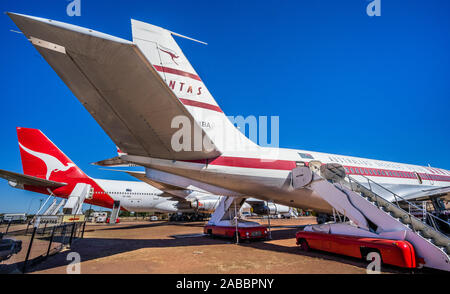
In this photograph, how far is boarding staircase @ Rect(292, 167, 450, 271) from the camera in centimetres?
478

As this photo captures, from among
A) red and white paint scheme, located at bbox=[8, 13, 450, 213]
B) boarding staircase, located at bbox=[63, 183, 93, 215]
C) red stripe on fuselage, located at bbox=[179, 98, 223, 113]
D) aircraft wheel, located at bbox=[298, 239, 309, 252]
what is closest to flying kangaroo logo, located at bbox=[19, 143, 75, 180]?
boarding staircase, located at bbox=[63, 183, 93, 215]

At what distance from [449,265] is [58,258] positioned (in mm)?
9791

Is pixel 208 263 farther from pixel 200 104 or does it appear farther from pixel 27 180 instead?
pixel 27 180

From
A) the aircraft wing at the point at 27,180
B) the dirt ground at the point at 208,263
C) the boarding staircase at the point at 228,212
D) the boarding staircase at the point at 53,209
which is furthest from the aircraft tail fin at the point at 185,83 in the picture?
the boarding staircase at the point at 53,209

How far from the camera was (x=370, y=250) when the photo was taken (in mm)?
5520

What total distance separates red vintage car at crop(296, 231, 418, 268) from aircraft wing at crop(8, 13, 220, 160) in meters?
5.04

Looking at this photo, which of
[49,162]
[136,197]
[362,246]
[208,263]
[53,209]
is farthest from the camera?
[136,197]

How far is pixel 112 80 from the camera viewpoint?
4.26m

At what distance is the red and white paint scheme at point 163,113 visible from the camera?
146 inches

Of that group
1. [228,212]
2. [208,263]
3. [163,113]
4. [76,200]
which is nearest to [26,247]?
[76,200]

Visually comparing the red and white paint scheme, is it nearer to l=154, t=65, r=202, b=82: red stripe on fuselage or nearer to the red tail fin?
l=154, t=65, r=202, b=82: red stripe on fuselage

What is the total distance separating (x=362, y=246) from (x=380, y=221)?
884mm
